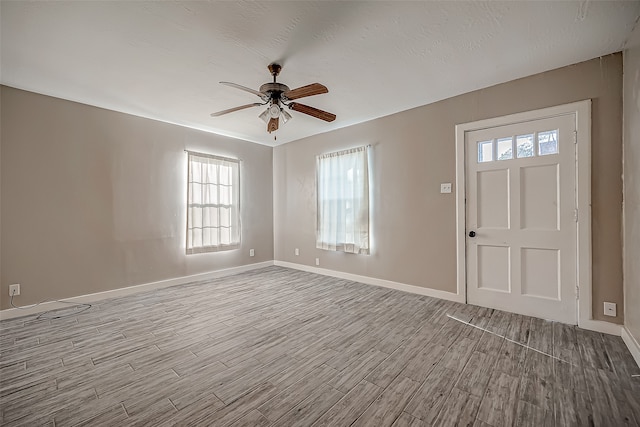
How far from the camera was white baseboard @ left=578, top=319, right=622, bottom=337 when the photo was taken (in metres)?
2.51

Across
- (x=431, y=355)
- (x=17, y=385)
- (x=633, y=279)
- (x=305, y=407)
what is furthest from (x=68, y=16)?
(x=633, y=279)

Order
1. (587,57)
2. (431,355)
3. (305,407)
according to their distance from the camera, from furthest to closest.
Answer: (587,57), (431,355), (305,407)

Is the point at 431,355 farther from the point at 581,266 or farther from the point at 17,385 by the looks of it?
the point at 17,385

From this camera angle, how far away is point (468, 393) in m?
1.77

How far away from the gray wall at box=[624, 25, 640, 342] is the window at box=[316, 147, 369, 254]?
9.08 ft

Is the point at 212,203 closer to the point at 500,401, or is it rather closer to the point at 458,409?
the point at 458,409

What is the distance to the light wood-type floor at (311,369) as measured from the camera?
160cm

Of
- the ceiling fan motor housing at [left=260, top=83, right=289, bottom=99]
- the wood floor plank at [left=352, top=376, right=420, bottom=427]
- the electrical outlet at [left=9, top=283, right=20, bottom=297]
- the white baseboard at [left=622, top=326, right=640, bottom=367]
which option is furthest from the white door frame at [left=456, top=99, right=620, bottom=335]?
the electrical outlet at [left=9, top=283, right=20, bottom=297]

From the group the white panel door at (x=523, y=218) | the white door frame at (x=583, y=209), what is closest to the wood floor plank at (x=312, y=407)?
the white panel door at (x=523, y=218)

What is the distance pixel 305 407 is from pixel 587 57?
392 centimetres

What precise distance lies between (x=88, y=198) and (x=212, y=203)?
66.6 inches

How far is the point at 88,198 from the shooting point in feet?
11.8

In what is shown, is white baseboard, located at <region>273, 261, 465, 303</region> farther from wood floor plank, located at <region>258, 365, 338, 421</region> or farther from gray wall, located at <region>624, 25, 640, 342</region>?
wood floor plank, located at <region>258, 365, 338, 421</region>

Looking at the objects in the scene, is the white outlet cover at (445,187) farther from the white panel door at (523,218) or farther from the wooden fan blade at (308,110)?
the wooden fan blade at (308,110)
